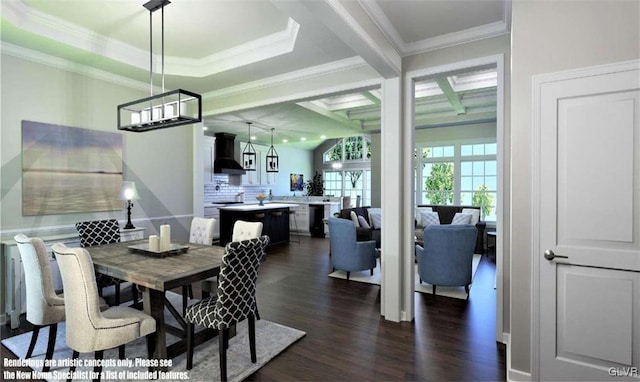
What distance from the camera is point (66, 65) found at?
3709 mm

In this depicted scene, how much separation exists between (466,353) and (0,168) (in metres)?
4.81

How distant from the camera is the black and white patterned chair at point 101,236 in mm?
3320

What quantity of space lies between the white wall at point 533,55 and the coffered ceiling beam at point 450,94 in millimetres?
2241

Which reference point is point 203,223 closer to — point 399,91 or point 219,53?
point 219,53

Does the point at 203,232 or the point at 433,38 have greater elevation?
the point at 433,38

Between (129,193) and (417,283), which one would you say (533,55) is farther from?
(129,193)

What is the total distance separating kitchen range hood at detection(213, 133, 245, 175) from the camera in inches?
333

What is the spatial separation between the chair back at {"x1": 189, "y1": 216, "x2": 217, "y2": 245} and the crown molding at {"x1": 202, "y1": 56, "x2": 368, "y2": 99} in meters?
1.94

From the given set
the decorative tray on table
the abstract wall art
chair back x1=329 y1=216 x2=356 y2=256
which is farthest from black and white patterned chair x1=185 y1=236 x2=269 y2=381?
the abstract wall art

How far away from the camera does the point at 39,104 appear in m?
3.52

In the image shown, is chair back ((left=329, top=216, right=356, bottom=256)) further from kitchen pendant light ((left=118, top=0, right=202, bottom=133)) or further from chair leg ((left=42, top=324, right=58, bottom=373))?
chair leg ((left=42, top=324, right=58, bottom=373))

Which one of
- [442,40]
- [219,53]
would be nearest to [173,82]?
[219,53]

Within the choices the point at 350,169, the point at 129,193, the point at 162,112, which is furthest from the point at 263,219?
the point at 350,169

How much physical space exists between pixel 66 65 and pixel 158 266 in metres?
2.93
